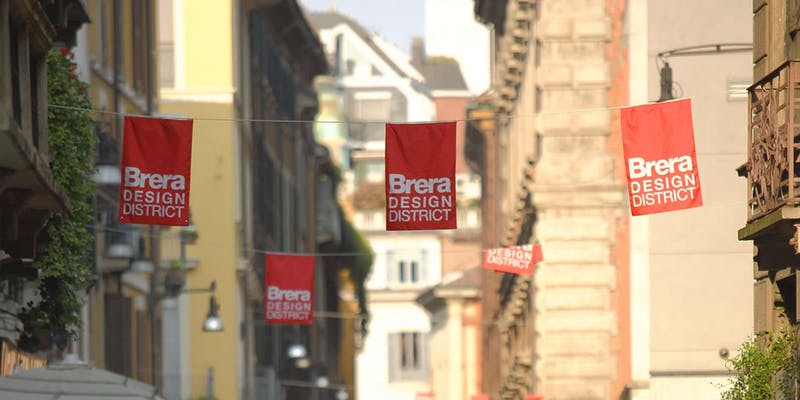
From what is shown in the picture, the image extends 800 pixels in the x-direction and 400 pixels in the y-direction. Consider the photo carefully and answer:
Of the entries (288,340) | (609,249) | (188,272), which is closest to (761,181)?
(609,249)

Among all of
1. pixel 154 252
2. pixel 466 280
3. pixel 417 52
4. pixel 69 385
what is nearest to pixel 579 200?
pixel 154 252

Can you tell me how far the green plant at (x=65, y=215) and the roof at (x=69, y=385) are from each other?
1.85 m

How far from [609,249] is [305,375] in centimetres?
2934

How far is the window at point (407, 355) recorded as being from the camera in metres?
102

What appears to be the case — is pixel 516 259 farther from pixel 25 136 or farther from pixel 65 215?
pixel 25 136

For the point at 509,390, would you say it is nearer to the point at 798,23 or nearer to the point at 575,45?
the point at 575,45

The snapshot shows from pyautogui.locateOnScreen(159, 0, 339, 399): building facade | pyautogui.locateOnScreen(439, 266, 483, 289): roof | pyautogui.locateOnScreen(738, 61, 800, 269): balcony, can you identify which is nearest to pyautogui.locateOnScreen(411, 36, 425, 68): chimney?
pyautogui.locateOnScreen(439, 266, 483, 289): roof

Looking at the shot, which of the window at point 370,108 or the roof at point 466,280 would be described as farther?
the window at point 370,108

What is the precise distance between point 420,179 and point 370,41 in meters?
94.7

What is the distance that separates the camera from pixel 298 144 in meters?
63.6

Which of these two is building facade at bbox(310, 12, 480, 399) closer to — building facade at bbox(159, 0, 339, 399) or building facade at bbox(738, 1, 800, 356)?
building facade at bbox(159, 0, 339, 399)

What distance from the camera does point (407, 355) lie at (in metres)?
103

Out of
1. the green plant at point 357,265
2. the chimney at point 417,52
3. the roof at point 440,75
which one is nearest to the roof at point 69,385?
the green plant at point 357,265

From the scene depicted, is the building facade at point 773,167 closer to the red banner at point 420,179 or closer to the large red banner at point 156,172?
the red banner at point 420,179
